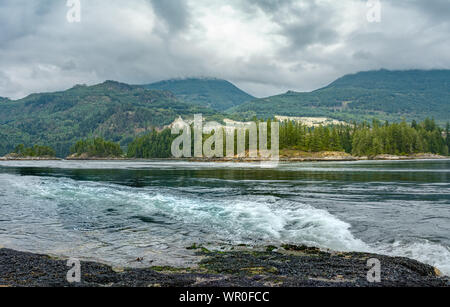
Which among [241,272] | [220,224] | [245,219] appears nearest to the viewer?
[241,272]

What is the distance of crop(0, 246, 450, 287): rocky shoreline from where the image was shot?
33.9 feet

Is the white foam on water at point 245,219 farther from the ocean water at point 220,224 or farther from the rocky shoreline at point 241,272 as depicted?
the rocky shoreline at point 241,272

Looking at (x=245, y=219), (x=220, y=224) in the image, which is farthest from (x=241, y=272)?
(x=245, y=219)

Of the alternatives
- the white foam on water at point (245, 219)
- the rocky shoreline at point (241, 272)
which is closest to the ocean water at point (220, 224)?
the white foam on water at point (245, 219)

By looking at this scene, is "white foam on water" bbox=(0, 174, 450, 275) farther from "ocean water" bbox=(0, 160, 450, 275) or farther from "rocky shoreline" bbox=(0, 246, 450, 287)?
"rocky shoreline" bbox=(0, 246, 450, 287)

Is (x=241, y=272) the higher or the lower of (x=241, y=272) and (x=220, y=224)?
the higher

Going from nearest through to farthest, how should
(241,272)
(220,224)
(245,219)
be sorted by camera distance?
(241,272) < (220,224) < (245,219)

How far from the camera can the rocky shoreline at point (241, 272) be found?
10344mm

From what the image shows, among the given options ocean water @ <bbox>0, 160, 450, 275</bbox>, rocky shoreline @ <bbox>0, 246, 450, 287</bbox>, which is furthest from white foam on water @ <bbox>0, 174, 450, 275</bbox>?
rocky shoreline @ <bbox>0, 246, 450, 287</bbox>

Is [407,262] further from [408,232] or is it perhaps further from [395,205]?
[395,205]

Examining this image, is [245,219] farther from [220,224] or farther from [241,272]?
[241,272]

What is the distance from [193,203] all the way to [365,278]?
885 inches

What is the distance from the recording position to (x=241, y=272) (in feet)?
39.1
